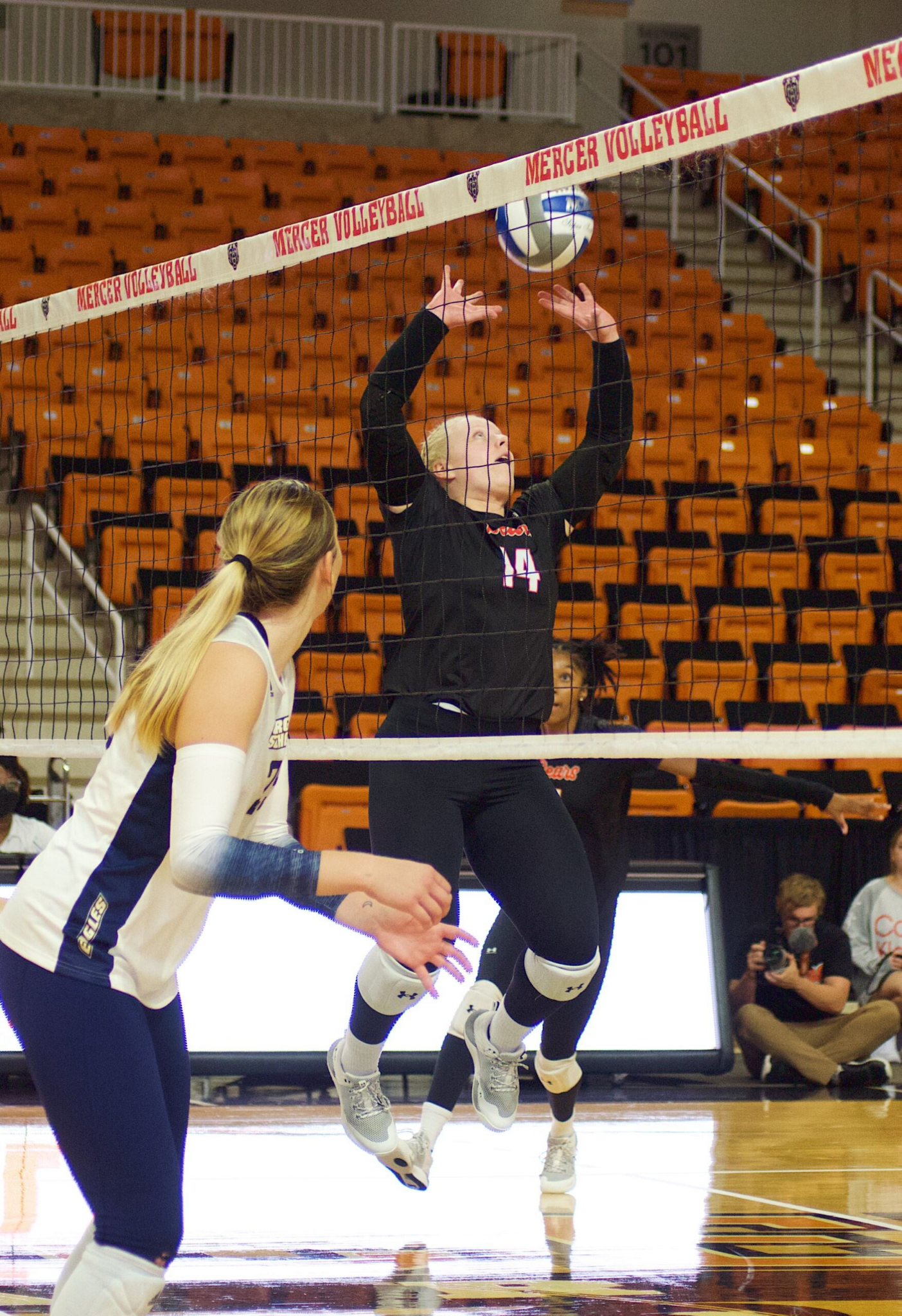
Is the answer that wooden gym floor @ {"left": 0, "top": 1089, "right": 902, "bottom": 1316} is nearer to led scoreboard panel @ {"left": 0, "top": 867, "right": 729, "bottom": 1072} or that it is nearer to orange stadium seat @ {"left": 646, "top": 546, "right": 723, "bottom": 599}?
led scoreboard panel @ {"left": 0, "top": 867, "right": 729, "bottom": 1072}

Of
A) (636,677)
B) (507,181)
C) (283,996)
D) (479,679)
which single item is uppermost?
(507,181)

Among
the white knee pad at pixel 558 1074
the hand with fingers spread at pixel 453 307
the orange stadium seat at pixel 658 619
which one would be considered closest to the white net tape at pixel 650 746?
the hand with fingers spread at pixel 453 307

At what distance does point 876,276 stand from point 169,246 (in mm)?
7127

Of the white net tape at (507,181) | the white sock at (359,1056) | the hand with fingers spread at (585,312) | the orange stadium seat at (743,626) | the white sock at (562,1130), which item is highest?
the white net tape at (507,181)

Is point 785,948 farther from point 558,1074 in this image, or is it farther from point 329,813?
point 558,1074

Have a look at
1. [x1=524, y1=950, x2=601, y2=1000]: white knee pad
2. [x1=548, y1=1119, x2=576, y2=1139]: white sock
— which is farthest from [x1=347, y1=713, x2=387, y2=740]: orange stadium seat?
[x1=524, y1=950, x2=601, y2=1000]: white knee pad

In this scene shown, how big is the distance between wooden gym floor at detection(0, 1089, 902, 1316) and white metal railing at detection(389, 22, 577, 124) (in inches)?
498

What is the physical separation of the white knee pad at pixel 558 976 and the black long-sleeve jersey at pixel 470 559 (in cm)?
68

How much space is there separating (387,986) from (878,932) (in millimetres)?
4550

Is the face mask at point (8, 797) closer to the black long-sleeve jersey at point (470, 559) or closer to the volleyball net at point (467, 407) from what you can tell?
the volleyball net at point (467, 407)

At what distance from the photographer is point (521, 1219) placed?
15.3ft

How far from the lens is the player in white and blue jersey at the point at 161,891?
89.3 inches

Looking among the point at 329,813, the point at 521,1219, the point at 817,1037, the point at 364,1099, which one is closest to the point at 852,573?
the point at 817,1037

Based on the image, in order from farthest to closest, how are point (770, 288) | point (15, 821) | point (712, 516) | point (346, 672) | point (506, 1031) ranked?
point (770, 288)
point (712, 516)
point (346, 672)
point (15, 821)
point (506, 1031)
